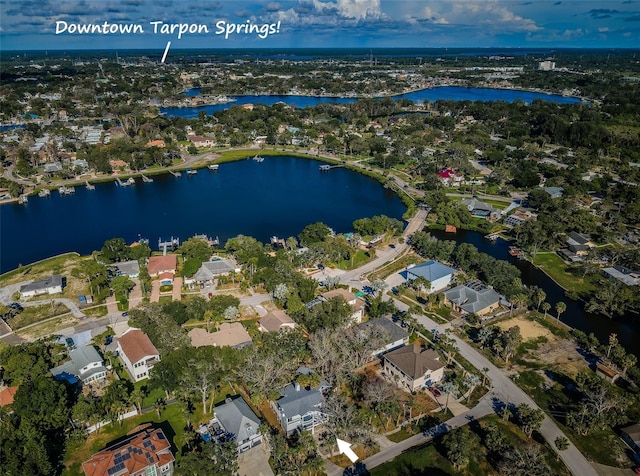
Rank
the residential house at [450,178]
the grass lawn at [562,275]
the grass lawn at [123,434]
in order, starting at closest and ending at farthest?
1. the grass lawn at [123,434]
2. the grass lawn at [562,275]
3. the residential house at [450,178]

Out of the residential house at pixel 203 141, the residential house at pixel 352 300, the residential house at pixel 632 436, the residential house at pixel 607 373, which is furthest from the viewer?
the residential house at pixel 203 141

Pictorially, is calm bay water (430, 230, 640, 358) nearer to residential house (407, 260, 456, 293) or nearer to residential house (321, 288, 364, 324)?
residential house (407, 260, 456, 293)

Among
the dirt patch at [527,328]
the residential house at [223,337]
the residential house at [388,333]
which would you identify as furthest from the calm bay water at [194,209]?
the dirt patch at [527,328]

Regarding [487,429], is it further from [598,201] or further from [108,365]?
[598,201]

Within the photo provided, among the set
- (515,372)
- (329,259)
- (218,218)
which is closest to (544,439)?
(515,372)

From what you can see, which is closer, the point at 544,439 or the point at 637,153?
the point at 544,439

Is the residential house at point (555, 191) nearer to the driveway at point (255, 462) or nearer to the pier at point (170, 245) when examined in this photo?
the pier at point (170, 245)
